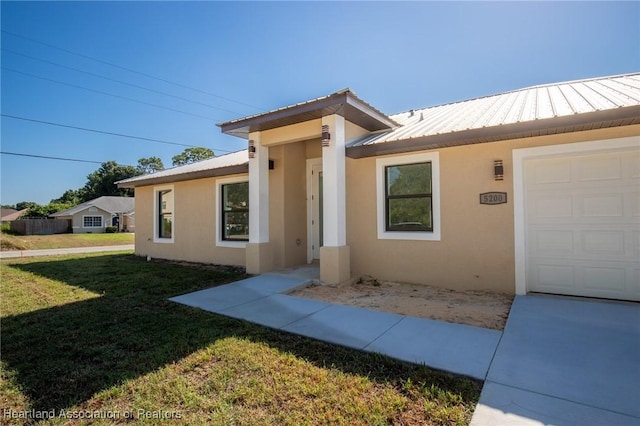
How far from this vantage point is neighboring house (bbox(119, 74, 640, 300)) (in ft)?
15.6

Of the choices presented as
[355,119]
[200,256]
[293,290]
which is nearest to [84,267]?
[200,256]

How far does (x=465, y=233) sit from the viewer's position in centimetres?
570

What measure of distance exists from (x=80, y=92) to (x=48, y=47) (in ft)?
11.1

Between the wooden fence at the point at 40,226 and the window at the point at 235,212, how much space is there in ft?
118

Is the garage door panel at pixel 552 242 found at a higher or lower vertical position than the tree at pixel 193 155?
lower

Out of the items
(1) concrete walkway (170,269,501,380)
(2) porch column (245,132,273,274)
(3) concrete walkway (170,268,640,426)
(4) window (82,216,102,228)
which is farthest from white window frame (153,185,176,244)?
(4) window (82,216,102,228)

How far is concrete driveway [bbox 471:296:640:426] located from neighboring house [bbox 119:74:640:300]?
1196 millimetres

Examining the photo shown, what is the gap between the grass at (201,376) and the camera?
7.63 ft

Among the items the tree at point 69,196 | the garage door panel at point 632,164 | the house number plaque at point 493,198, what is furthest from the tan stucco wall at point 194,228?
the tree at point 69,196

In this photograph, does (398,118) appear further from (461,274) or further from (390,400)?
(390,400)

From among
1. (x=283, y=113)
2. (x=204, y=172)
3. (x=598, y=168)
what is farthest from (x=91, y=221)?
(x=598, y=168)

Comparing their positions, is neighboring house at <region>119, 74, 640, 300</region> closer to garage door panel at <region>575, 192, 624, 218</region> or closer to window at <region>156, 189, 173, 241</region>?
garage door panel at <region>575, 192, 624, 218</region>

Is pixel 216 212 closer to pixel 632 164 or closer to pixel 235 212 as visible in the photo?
pixel 235 212

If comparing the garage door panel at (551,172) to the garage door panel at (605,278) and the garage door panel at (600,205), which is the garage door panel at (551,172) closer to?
the garage door panel at (600,205)
